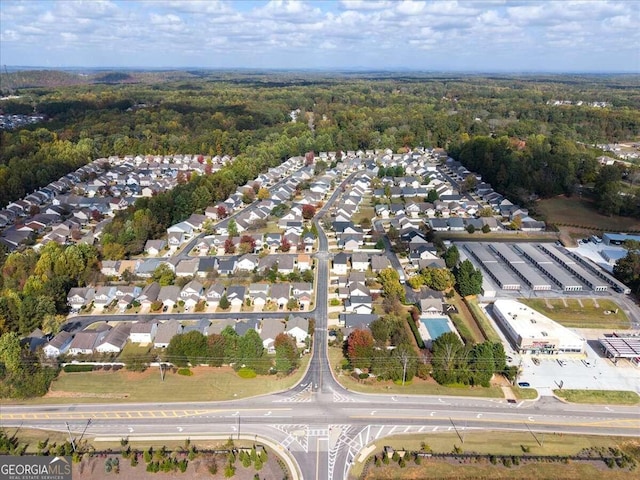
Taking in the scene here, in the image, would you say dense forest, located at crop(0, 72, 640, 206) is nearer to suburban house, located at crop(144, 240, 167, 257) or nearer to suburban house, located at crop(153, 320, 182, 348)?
suburban house, located at crop(144, 240, 167, 257)

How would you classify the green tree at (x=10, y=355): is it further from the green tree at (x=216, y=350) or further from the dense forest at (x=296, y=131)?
the dense forest at (x=296, y=131)

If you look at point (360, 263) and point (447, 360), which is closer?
point (447, 360)

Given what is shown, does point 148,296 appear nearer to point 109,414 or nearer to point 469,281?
point 109,414

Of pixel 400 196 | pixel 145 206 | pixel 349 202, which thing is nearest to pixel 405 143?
pixel 400 196

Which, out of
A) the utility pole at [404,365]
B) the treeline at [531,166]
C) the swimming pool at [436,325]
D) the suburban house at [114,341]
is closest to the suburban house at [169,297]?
the suburban house at [114,341]

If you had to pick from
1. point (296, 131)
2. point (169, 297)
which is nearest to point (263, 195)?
point (169, 297)
